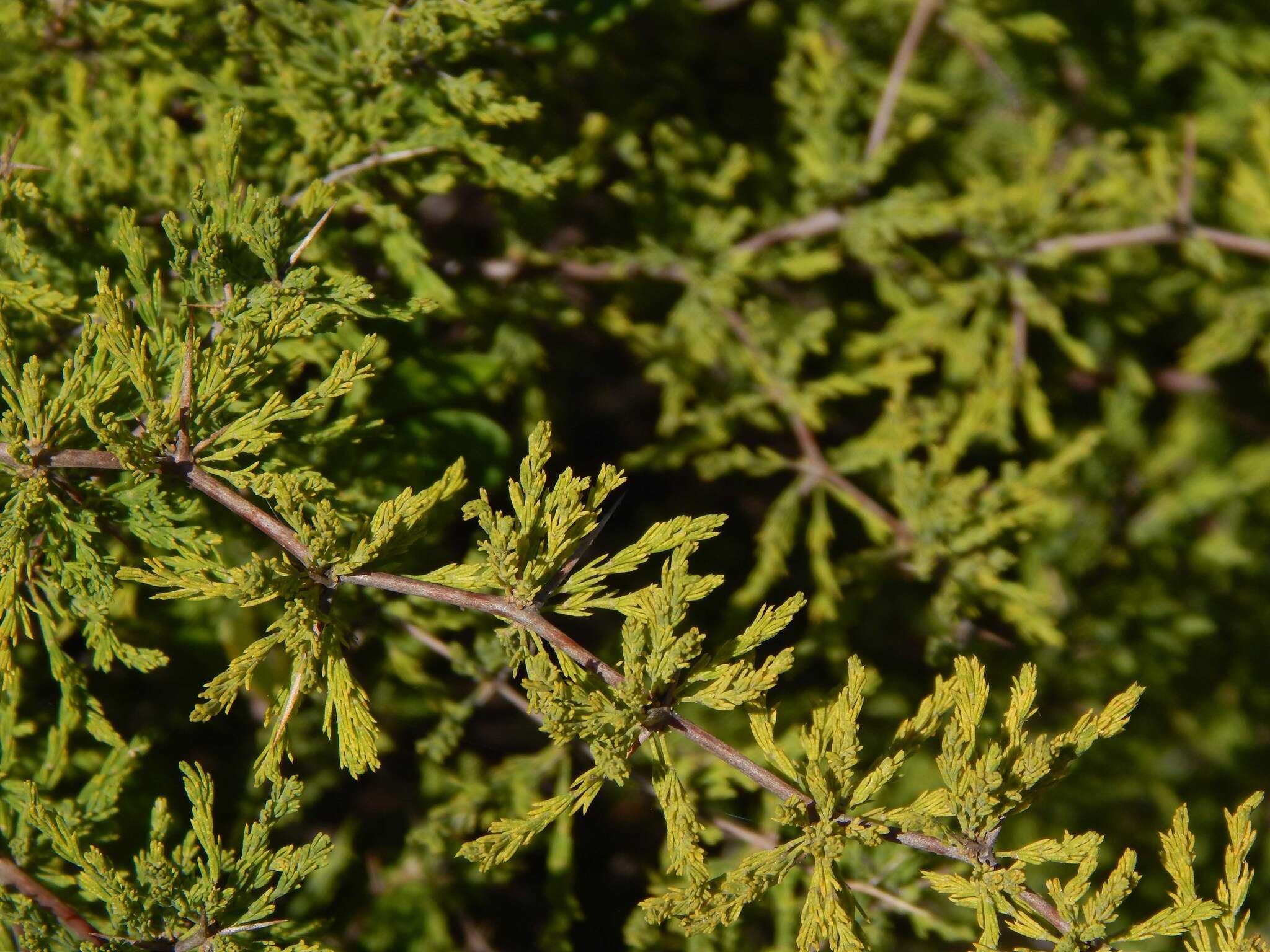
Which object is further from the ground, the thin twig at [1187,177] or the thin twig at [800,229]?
the thin twig at [1187,177]

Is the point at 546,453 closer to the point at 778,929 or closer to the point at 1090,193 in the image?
the point at 778,929

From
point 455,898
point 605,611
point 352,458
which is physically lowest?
point 455,898

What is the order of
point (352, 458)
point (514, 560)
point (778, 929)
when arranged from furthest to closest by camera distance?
1. point (778, 929)
2. point (352, 458)
3. point (514, 560)

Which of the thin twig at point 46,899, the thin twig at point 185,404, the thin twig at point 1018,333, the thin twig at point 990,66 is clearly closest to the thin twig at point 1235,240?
the thin twig at point 1018,333

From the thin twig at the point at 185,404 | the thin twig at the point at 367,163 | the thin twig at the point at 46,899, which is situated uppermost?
the thin twig at the point at 367,163

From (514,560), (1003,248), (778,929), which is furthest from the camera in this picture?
(1003,248)

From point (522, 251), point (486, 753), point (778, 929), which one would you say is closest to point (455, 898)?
point (486, 753)

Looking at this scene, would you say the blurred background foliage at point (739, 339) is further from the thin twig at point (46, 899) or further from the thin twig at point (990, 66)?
the thin twig at point (46, 899)
